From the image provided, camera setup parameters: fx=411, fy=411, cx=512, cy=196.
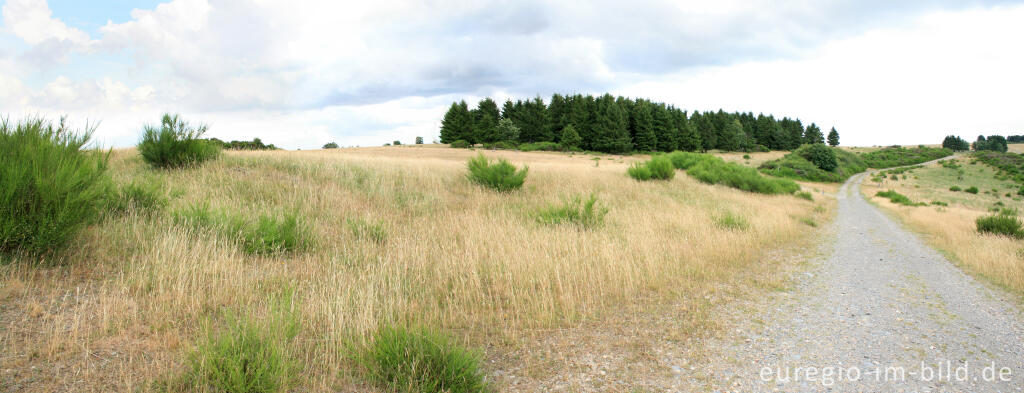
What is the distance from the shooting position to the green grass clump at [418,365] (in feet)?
9.30

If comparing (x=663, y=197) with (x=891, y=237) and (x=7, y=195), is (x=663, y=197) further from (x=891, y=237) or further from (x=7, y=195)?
(x=7, y=195)

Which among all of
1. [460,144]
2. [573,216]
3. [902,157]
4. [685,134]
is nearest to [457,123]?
[460,144]

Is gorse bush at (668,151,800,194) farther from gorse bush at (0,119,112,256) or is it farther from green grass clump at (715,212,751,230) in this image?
gorse bush at (0,119,112,256)

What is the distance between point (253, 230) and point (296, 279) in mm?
1929

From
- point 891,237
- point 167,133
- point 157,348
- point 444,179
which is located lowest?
point 891,237

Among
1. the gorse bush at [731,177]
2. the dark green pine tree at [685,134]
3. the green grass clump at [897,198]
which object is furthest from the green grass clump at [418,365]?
the dark green pine tree at [685,134]

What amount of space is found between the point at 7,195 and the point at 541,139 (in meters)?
59.4

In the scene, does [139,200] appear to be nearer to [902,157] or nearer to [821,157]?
[821,157]

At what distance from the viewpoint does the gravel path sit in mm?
3215

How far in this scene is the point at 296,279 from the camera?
4.97m

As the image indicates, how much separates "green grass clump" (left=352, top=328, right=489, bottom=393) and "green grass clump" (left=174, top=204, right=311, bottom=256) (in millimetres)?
3624

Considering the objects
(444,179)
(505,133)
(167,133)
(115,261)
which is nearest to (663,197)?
(444,179)

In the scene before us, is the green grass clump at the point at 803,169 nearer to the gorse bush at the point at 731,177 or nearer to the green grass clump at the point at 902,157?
the green grass clump at the point at 902,157

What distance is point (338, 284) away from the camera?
15.4ft
